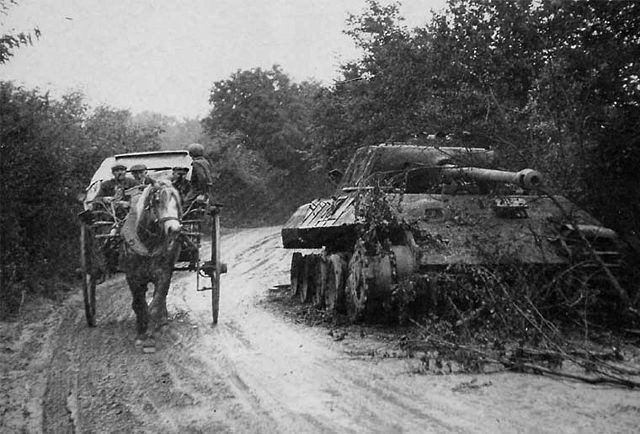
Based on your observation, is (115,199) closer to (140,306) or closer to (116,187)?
(116,187)

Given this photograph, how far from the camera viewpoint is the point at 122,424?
4.88m

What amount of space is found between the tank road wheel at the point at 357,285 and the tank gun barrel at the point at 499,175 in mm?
1788

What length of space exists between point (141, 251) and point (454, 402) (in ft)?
13.9

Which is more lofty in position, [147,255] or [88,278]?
[147,255]

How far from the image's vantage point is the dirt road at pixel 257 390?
464 cm

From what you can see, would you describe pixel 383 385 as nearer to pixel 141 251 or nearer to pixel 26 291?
pixel 141 251

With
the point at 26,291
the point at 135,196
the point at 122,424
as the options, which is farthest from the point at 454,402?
the point at 26,291

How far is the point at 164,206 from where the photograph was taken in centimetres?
730

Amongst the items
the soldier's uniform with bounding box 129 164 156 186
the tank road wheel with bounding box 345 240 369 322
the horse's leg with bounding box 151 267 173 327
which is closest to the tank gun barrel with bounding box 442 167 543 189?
the tank road wheel with bounding box 345 240 369 322

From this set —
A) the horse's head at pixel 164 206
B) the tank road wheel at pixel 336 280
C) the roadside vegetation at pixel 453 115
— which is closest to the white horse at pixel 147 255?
the horse's head at pixel 164 206

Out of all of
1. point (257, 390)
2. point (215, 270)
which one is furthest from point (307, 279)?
point (257, 390)

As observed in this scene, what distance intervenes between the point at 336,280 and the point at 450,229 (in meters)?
1.97

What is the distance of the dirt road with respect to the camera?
15.2 ft

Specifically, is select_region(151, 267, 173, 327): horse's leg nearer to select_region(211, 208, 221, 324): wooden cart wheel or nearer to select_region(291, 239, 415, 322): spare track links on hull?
select_region(211, 208, 221, 324): wooden cart wheel
